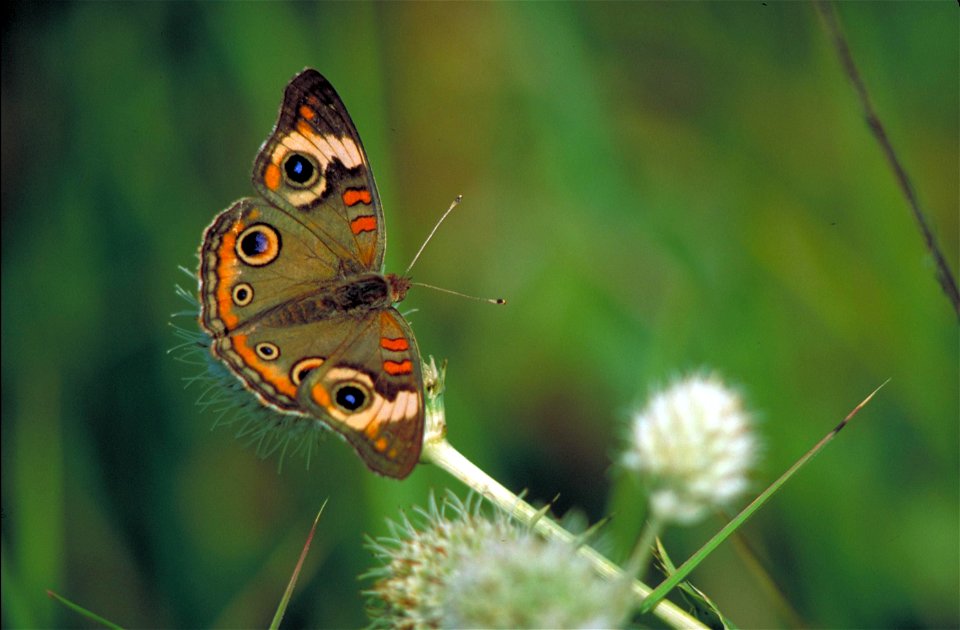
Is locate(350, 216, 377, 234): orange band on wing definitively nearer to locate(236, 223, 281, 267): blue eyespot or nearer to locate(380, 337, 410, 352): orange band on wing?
locate(236, 223, 281, 267): blue eyespot

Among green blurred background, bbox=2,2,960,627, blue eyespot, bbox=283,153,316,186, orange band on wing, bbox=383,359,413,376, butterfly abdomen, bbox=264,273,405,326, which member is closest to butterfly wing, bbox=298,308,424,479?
orange band on wing, bbox=383,359,413,376

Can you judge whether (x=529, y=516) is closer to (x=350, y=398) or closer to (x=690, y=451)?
(x=690, y=451)

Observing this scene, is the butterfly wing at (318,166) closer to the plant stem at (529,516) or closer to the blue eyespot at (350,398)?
the blue eyespot at (350,398)

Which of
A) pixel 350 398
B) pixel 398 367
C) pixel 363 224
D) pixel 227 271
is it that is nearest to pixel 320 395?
pixel 350 398

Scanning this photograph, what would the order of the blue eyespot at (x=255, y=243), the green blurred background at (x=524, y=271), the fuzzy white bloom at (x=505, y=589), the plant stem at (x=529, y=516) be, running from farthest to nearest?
the green blurred background at (x=524, y=271) < the blue eyespot at (x=255, y=243) < the plant stem at (x=529, y=516) < the fuzzy white bloom at (x=505, y=589)

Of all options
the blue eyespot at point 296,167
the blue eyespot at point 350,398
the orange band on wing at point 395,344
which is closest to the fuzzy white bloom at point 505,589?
the blue eyespot at point 350,398

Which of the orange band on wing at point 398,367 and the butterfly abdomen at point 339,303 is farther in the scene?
the butterfly abdomen at point 339,303

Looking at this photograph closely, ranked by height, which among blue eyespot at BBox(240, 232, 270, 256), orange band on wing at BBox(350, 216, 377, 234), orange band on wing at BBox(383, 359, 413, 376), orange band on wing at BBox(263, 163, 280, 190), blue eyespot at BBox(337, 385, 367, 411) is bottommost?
blue eyespot at BBox(337, 385, 367, 411)
